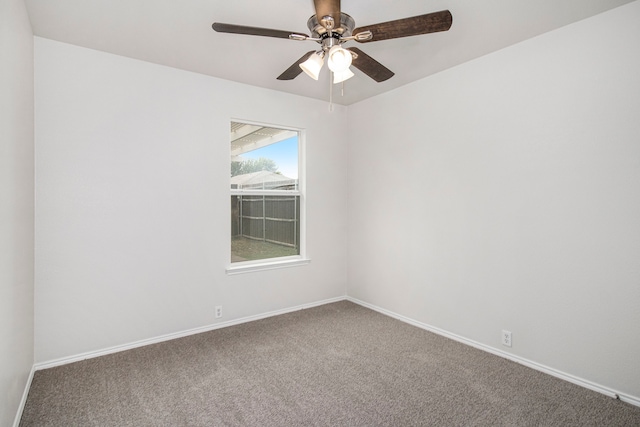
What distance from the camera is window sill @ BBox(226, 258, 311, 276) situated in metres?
→ 3.53

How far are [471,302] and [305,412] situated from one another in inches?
71.1

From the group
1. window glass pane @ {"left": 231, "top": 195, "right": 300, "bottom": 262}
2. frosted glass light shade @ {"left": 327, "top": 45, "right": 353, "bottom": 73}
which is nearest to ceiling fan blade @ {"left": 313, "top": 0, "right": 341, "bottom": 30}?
frosted glass light shade @ {"left": 327, "top": 45, "right": 353, "bottom": 73}

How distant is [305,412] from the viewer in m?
2.09

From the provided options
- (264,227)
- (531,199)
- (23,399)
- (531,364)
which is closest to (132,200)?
(264,227)

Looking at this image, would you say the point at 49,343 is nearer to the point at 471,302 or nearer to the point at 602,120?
the point at 471,302

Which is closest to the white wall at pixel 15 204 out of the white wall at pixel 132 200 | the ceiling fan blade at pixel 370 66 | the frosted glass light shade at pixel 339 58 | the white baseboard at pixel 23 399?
the white baseboard at pixel 23 399

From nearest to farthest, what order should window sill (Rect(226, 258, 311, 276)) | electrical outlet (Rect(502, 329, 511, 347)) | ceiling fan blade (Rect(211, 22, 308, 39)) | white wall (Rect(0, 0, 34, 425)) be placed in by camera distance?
white wall (Rect(0, 0, 34, 425)) < ceiling fan blade (Rect(211, 22, 308, 39)) < electrical outlet (Rect(502, 329, 511, 347)) < window sill (Rect(226, 258, 311, 276))

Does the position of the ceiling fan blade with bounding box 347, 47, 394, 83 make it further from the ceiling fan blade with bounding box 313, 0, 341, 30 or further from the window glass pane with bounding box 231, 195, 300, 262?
the window glass pane with bounding box 231, 195, 300, 262

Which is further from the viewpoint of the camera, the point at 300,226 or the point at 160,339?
the point at 300,226

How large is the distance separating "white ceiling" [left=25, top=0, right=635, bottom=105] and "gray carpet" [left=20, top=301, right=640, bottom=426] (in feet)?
8.35

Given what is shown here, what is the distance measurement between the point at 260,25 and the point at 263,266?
236 cm

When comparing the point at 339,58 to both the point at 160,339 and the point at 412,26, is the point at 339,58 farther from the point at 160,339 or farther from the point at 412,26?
the point at 160,339

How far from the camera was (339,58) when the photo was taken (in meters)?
1.90

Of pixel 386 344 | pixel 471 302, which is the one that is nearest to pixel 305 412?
pixel 386 344
